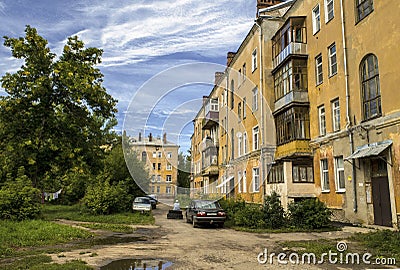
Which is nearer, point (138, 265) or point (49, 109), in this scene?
point (138, 265)

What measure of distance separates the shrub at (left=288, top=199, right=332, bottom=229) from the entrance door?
226 centimetres

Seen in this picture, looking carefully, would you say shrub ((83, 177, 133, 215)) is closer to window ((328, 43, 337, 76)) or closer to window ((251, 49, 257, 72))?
window ((251, 49, 257, 72))

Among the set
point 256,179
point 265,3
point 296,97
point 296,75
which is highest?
point 265,3

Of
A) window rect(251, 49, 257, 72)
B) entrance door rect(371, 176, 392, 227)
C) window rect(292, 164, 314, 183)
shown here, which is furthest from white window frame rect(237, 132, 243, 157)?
entrance door rect(371, 176, 392, 227)

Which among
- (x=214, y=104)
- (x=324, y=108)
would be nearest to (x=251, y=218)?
(x=324, y=108)

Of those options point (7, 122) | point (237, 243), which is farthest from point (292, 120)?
point (7, 122)

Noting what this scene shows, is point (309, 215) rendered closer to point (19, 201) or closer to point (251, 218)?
point (251, 218)

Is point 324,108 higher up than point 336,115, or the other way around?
point 324,108

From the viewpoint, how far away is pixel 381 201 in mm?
15383

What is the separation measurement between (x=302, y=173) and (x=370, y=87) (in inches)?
296

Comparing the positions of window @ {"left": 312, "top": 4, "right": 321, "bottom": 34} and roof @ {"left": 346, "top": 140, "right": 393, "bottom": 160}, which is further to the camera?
window @ {"left": 312, "top": 4, "right": 321, "bottom": 34}

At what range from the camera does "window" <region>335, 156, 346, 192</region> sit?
18.5 meters

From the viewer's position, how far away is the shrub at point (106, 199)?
79.3 ft

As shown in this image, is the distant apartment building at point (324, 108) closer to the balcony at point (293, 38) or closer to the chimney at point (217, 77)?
the balcony at point (293, 38)
